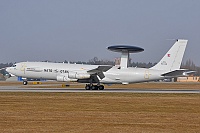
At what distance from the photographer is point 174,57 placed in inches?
2218

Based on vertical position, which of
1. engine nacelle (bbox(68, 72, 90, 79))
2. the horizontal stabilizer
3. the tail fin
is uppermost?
the tail fin

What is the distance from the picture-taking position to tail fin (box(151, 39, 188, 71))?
56.4 meters

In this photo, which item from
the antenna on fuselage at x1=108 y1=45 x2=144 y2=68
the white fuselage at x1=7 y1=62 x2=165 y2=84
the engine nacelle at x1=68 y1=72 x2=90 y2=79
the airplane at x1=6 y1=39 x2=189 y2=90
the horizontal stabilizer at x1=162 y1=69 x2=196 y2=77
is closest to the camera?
the horizontal stabilizer at x1=162 y1=69 x2=196 y2=77

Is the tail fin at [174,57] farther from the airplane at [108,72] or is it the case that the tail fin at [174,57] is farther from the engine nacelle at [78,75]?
the engine nacelle at [78,75]

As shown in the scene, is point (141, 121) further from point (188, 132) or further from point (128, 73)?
point (128, 73)

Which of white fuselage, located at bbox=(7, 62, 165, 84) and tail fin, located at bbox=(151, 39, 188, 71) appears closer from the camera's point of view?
tail fin, located at bbox=(151, 39, 188, 71)

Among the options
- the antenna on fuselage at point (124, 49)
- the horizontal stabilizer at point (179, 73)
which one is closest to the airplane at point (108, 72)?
the horizontal stabilizer at point (179, 73)

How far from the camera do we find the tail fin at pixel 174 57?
185 feet

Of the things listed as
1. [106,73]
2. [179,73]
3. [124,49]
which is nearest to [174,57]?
[179,73]

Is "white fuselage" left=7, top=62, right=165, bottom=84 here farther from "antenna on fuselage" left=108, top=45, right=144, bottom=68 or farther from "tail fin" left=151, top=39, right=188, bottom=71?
"antenna on fuselage" left=108, top=45, right=144, bottom=68

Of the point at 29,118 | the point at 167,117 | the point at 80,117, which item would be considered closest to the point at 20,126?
the point at 29,118

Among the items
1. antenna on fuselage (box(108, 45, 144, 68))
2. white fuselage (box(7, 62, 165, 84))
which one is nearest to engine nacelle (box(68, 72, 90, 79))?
white fuselage (box(7, 62, 165, 84))

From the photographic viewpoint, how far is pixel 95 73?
56.6 meters

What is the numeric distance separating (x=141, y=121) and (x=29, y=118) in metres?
5.52
